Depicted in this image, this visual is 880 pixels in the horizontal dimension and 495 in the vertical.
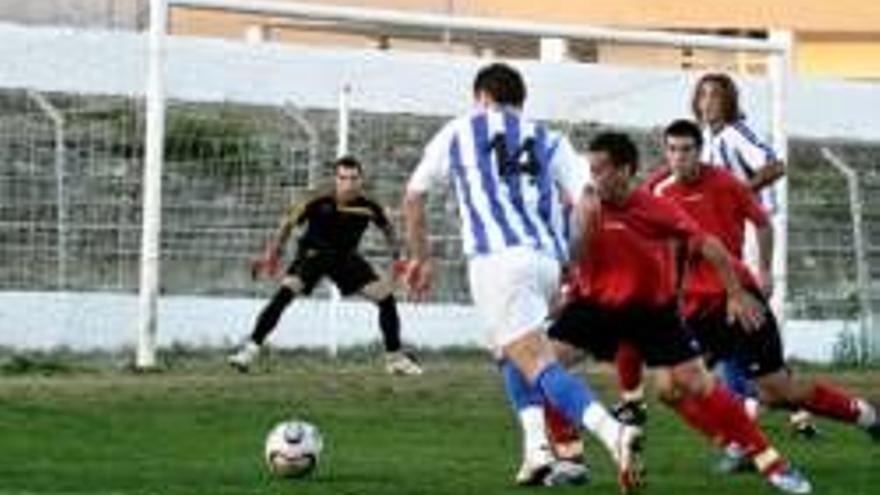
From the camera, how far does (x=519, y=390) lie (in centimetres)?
1404

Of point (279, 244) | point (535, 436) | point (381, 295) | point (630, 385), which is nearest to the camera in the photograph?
point (535, 436)

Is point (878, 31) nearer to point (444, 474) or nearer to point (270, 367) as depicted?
point (270, 367)

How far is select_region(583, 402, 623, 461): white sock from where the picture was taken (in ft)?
41.9

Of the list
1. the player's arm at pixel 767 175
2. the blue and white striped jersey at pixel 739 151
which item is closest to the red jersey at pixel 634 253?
the player's arm at pixel 767 175

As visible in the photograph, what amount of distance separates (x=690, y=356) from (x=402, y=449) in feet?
8.99

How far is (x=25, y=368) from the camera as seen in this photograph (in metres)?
22.5

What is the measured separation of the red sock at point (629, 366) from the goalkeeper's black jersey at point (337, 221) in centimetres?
740

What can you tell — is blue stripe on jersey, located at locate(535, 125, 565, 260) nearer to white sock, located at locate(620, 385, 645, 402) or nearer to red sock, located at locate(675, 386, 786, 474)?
red sock, located at locate(675, 386, 786, 474)

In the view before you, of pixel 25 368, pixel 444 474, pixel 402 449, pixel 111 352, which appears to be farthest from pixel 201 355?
pixel 444 474

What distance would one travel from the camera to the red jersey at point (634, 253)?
13.9 metres

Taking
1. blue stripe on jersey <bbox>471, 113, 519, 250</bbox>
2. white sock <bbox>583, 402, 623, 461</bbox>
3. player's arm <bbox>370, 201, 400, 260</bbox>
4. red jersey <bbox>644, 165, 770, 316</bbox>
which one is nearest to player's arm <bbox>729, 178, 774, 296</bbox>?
red jersey <bbox>644, 165, 770, 316</bbox>

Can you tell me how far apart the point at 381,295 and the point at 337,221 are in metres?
0.76

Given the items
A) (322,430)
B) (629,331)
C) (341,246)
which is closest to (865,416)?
(629,331)

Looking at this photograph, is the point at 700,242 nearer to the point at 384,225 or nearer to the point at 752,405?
the point at 752,405
